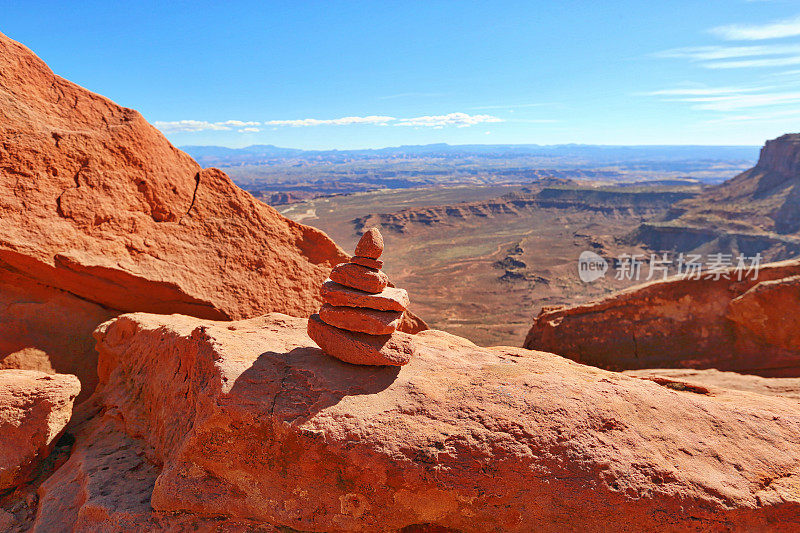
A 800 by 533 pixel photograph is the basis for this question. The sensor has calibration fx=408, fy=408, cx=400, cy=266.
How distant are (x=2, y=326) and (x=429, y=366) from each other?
7232 mm

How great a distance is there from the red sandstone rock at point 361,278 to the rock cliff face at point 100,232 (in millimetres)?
3894

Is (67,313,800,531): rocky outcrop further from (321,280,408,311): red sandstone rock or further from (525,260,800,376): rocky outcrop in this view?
(525,260,800,376): rocky outcrop

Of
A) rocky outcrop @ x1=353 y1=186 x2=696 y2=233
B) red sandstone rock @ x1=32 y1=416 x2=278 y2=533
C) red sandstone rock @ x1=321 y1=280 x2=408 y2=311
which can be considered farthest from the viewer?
rocky outcrop @ x1=353 y1=186 x2=696 y2=233

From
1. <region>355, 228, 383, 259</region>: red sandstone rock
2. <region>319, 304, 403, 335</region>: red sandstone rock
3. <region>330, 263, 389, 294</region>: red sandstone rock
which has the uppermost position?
<region>355, 228, 383, 259</region>: red sandstone rock

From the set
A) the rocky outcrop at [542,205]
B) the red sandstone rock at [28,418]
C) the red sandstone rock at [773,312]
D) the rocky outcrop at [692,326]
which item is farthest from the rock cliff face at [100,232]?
the rocky outcrop at [542,205]

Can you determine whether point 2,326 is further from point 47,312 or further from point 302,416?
point 302,416

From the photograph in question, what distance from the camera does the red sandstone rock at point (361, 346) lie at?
5.40 metres

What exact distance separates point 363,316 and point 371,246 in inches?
38.2

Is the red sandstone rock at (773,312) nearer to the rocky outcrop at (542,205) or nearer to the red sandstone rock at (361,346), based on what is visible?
the red sandstone rock at (361,346)

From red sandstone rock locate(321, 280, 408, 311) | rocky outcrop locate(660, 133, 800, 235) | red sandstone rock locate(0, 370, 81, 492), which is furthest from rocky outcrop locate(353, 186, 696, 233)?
red sandstone rock locate(0, 370, 81, 492)

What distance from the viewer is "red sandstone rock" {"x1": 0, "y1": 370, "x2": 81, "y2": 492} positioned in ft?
16.3

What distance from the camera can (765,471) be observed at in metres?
4.91

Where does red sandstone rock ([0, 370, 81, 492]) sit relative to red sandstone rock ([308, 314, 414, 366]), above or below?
below

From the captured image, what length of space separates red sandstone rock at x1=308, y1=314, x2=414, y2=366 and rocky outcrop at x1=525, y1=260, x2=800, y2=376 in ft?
28.5
